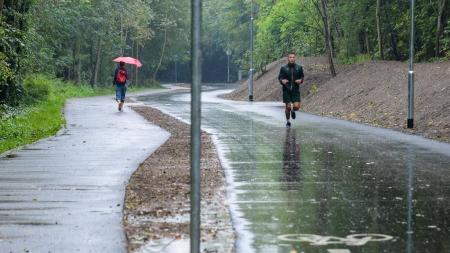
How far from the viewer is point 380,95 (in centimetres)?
2795

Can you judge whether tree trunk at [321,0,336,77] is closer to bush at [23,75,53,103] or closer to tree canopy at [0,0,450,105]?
tree canopy at [0,0,450,105]

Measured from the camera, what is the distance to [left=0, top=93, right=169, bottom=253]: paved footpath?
722 centimetres

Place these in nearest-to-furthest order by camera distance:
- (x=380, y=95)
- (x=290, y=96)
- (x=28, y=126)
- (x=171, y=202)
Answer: (x=171, y=202) < (x=290, y=96) < (x=28, y=126) < (x=380, y=95)

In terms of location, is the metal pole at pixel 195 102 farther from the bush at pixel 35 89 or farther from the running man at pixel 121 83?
the bush at pixel 35 89

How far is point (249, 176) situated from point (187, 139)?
7.01m

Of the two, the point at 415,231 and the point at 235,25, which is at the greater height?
the point at 235,25

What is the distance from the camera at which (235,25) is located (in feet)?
269

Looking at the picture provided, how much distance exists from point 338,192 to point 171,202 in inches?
81.0

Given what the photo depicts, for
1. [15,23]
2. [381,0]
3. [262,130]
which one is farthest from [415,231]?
[381,0]

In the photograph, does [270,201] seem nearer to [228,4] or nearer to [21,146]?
[21,146]

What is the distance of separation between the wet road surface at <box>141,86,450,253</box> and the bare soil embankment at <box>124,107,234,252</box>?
19 centimetres

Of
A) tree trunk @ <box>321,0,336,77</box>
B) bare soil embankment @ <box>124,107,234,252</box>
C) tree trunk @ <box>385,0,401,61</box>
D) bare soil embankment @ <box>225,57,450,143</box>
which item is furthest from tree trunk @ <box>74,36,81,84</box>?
bare soil embankment @ <box>124,107,234,252</box>

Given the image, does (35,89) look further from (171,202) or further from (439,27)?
(171,202)

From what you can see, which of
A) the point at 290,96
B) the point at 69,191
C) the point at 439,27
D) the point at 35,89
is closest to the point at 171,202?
the point at 69,191
